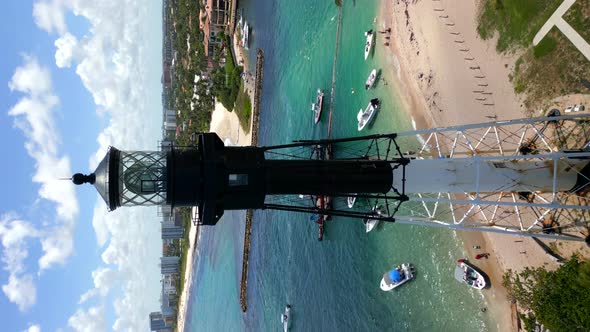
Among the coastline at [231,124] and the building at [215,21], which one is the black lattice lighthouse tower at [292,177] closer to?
the coastline at [231,124]


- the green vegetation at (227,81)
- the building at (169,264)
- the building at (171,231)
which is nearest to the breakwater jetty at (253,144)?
the green vegetation at (227,81)

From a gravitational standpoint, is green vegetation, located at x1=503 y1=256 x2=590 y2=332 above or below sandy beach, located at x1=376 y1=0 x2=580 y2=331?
below

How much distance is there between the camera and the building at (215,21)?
98794 millimetres

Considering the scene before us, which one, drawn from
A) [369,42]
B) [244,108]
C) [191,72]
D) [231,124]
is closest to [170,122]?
[191,72]

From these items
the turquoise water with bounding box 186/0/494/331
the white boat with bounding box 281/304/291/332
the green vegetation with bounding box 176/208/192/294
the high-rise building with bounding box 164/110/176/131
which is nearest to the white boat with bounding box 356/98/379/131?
the turquoise water with bounding box 186/0/494/331

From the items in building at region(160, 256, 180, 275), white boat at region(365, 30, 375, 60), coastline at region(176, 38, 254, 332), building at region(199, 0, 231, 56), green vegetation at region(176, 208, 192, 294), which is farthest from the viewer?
building at region(160, 256, 180, 275)

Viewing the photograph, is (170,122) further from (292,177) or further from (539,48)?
(292,177)

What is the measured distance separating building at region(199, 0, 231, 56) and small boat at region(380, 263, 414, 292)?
7399 centimetres

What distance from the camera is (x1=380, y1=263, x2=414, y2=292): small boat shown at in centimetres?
3756

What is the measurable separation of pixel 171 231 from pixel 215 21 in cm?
6535

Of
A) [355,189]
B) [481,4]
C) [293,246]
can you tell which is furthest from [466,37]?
[293,246]

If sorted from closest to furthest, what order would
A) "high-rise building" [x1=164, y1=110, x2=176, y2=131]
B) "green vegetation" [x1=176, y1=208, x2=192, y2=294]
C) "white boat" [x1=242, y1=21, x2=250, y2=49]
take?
1. "white boat" [x1=242, y1=21, x2=250, y2=49]
2. "green vegetation" [x1=176, y1=208, x2=192, y2=294]
3. "high-rise building" [x1=164, y1=110, x2=176, y2=131]

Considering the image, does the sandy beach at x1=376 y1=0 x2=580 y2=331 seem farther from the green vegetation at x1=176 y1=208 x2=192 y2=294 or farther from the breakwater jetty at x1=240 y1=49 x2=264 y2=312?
the green vegetation at x1=176 y1=208 x2=192 y2=294

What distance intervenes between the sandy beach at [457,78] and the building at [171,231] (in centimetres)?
10494
